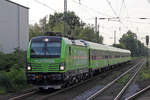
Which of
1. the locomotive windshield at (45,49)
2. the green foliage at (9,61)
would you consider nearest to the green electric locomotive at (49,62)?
the locomotive windshield at (45,49)

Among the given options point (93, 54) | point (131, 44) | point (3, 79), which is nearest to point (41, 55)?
point (3, 79)

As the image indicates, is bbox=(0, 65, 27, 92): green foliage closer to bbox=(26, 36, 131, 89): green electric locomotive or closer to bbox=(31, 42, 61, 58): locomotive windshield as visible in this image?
bbox=(26, 36, 131, 89): green electric locomotive

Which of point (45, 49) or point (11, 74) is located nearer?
point (45, 49)

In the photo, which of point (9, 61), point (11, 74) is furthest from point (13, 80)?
point (9, 61)

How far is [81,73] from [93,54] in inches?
202

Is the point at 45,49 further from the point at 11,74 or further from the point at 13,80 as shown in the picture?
the point at 11,74

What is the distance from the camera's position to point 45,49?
49.3ft

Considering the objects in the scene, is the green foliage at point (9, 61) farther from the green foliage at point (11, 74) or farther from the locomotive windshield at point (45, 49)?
the locomotive windshield at point (45, 49)

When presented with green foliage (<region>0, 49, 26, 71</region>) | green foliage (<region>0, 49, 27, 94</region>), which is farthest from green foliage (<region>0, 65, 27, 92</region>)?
green foliage (<region>0, 49, 26, 71</region>)

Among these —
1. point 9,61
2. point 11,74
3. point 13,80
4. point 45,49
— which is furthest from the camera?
point 9,61

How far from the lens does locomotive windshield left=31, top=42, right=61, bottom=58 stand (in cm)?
1484

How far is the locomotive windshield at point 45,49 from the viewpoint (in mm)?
14836

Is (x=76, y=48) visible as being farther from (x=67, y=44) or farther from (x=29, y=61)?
(x=29, y=61)

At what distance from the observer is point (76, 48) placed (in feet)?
57.5
